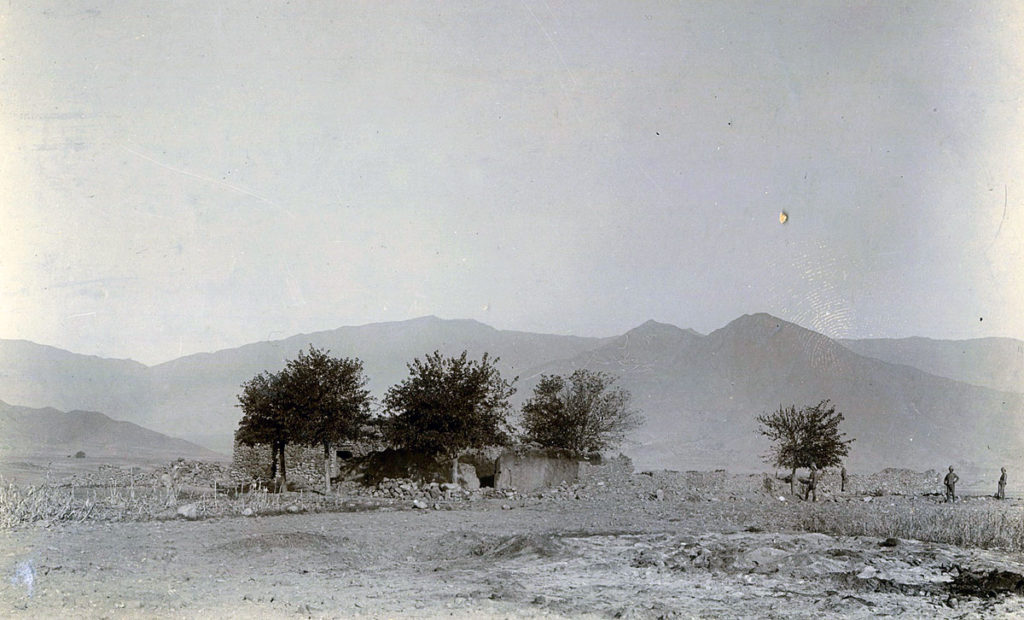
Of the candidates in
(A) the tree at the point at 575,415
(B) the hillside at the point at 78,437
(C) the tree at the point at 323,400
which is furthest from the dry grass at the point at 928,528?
(B) the hillside at the point at 78,437

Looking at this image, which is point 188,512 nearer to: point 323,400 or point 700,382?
point 323,400

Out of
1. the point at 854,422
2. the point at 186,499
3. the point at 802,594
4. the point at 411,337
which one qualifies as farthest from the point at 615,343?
the point at 802,594

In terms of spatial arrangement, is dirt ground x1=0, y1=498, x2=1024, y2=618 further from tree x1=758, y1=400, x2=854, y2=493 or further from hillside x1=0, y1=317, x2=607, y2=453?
hillside x1=0, y1=317, x2=607, y2=453

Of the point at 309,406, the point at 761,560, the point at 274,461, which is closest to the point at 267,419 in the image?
the point at 309,406

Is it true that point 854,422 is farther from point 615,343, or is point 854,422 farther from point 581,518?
point 581,518

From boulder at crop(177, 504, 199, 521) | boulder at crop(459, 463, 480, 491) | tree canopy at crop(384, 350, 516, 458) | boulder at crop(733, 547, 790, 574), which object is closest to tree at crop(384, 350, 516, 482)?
tree canopy at crop(384, 350, 516, 458)

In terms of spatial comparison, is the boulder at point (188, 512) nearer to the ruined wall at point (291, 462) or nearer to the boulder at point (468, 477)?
the ruined wall at point (291, 462)

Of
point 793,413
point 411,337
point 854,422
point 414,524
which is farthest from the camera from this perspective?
point 411,337
